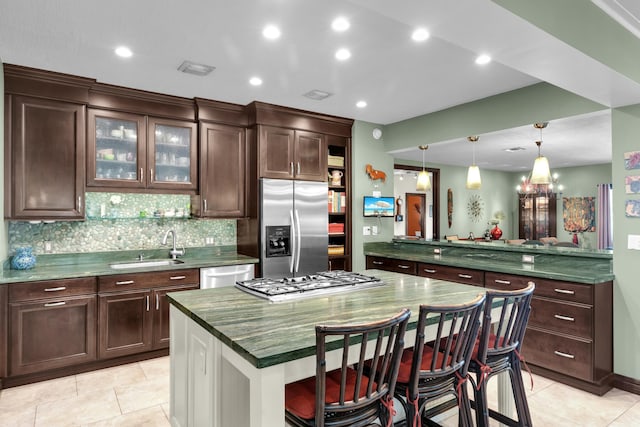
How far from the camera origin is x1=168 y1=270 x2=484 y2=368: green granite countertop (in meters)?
1.52

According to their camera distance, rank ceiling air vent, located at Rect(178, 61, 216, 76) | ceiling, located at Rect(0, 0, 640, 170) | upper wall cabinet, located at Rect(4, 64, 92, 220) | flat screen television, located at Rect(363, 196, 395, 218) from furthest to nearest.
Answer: flat screen television, located at Rect(363, 196, 395, 218) < upper wall cabinet, located at Rect(4, 64, 92, 220) < ceiling air vent, located at Rect(178, 61, 216, 76) < ceiling, located at Rect(0, 0, 640, 170)

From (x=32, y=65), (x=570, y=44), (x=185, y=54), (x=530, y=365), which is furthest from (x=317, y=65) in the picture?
(x=530, y=365)

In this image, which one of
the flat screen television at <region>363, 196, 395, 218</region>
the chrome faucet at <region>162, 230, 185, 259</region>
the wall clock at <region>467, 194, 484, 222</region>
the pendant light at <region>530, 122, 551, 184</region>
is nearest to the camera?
the pendant light at <region>530, 122, 551, 184</region>

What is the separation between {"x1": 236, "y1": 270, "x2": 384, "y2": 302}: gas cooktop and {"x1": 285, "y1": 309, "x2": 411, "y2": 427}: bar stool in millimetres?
651

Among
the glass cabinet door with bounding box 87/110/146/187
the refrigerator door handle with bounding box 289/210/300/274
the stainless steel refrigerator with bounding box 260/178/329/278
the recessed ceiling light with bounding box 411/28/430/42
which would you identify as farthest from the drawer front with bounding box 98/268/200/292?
the recessed ceiling light with bounding box 411/28/430/42

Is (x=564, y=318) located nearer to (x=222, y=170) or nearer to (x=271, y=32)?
(x=271, y=32)

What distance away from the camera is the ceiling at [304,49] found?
2143 mm

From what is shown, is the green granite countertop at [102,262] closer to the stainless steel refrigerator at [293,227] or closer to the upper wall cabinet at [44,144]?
the stainless steel refrigerator at [293,227]

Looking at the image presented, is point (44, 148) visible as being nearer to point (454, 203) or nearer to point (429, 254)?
point (429, 254)

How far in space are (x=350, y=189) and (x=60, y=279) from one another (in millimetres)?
3409

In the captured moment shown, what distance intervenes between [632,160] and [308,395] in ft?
10.7

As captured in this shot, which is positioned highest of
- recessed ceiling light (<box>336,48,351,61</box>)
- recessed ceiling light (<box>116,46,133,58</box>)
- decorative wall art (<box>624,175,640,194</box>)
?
recessed ceiling light (<box>116,46,133,58</box>)

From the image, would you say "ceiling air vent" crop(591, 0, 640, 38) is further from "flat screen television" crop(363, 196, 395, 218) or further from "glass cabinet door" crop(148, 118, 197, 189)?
"glass cabinet door" crop(148, 118, 197, 189)

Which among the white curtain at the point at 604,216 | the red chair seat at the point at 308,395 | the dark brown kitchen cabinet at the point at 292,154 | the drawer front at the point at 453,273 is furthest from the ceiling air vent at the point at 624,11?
the white curtain at the point at 604,216
